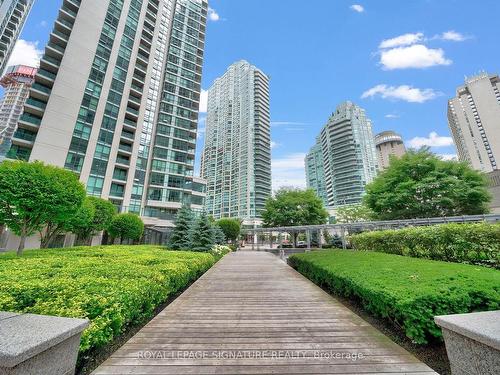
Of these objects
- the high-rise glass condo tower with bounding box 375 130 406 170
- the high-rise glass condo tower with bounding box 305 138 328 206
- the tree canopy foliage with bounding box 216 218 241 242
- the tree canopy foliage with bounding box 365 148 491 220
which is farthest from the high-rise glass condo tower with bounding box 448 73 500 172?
the tree canopy foliage with bounding box 216 218 241 242

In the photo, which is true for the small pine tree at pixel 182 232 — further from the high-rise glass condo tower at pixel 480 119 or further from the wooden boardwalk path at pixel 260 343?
the high-rise glass condo tower at pixel 480 119

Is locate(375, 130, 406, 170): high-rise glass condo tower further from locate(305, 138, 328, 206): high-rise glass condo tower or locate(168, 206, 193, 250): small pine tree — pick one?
locate(168, 206, 193, 250): small pine tree

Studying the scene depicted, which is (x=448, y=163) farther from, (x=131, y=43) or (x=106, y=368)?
(x=131, y=43)

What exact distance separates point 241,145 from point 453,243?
334 ft

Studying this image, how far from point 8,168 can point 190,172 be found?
2978 cm

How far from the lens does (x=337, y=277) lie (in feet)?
18.9

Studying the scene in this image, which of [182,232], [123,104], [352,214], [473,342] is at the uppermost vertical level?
[123,104]

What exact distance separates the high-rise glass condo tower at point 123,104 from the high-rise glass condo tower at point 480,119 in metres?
94.8

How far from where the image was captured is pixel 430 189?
17922mm

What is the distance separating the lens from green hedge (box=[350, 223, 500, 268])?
23.0 feet

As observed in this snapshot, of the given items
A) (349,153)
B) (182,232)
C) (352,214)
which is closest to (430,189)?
(182,232)

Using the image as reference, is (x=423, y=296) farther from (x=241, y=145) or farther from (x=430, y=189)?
(x=241, y=145)

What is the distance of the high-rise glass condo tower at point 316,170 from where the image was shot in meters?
129

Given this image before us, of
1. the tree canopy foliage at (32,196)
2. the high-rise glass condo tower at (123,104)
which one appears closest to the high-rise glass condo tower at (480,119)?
the high-rise glass condo tower at (123,104)
